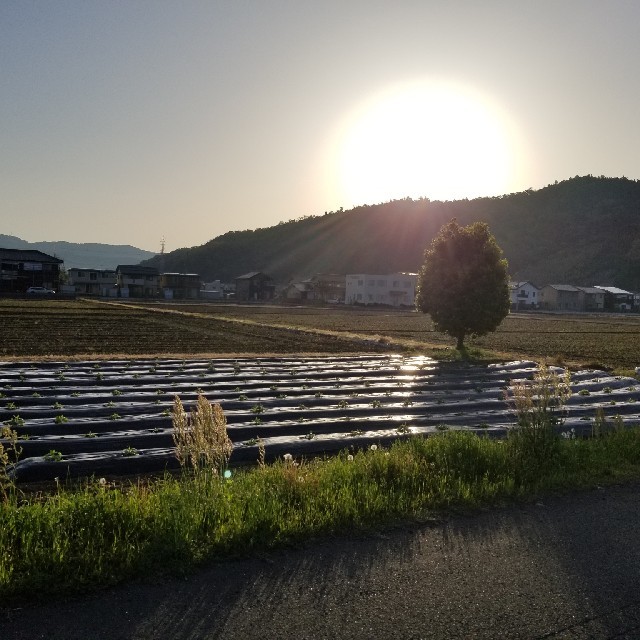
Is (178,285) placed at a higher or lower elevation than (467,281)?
lower

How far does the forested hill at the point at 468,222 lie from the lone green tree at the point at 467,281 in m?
97.2

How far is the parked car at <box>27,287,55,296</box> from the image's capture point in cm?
7060

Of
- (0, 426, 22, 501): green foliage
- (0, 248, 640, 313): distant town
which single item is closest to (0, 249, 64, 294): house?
(0, 248, 640, 313): distant town

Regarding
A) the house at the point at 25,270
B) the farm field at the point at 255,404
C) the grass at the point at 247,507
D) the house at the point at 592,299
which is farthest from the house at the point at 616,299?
the grass at the point at 247,507

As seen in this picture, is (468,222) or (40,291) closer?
(40,291)

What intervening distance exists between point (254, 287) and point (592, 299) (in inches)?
2004

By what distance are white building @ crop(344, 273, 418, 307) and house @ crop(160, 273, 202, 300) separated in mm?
23852

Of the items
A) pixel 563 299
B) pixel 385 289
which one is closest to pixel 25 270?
pixel 385 289

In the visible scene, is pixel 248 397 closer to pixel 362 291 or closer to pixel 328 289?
pixel 362 291

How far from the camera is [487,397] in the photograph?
43.4 ft

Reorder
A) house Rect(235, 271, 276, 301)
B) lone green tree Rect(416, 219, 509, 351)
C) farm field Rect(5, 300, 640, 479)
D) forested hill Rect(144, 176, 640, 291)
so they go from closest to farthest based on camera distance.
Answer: farm field Rect(5, 300, 640, 479)
lone green tree Rect(416, 219, 509, 351)
house Rect(235, 271, 276, 301)
forested hill Rect(144, 176, 640, 291)

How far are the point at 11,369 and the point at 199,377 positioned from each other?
4.38 m

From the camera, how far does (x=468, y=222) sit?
454ft

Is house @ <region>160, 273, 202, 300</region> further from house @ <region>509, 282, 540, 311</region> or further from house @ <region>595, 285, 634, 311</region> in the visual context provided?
house @ <region>595, 285, 634, 311</region>
